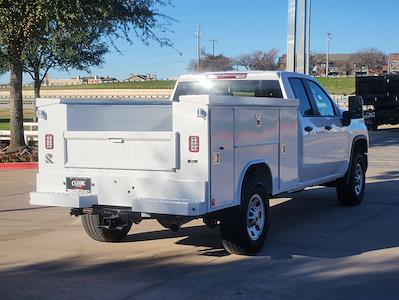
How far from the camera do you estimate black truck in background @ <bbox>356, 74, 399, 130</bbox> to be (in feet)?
96.7

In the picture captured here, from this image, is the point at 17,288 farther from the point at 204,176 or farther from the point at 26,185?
the point at 26,185

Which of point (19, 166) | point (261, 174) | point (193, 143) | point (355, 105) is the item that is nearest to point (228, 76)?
point (261, 174)

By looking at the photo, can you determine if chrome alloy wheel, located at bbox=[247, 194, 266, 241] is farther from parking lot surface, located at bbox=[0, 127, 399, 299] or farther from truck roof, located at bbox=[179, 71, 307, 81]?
truck roof, located at bbox=[179, 71, 307, 81]

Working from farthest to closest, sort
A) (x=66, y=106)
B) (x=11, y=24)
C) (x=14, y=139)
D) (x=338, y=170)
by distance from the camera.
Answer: (x=14, y=139) → (x=11, y=24) → (x=338, y=170) → (x=66, y=106)

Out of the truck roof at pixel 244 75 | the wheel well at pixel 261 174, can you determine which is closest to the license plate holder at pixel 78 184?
the wheel well at pixel 261 174

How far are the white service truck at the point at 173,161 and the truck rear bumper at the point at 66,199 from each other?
1 cm

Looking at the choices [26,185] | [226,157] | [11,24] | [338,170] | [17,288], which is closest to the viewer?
[17,288]

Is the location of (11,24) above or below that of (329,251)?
above

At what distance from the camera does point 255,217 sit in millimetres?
7113

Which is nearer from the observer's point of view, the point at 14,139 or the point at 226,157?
the point at 226,157

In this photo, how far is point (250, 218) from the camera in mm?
7020

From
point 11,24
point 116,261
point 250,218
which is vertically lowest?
point 116,261

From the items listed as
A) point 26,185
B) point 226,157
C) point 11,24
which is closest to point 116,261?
point 226,157

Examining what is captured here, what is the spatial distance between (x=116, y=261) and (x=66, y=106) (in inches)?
70.9
